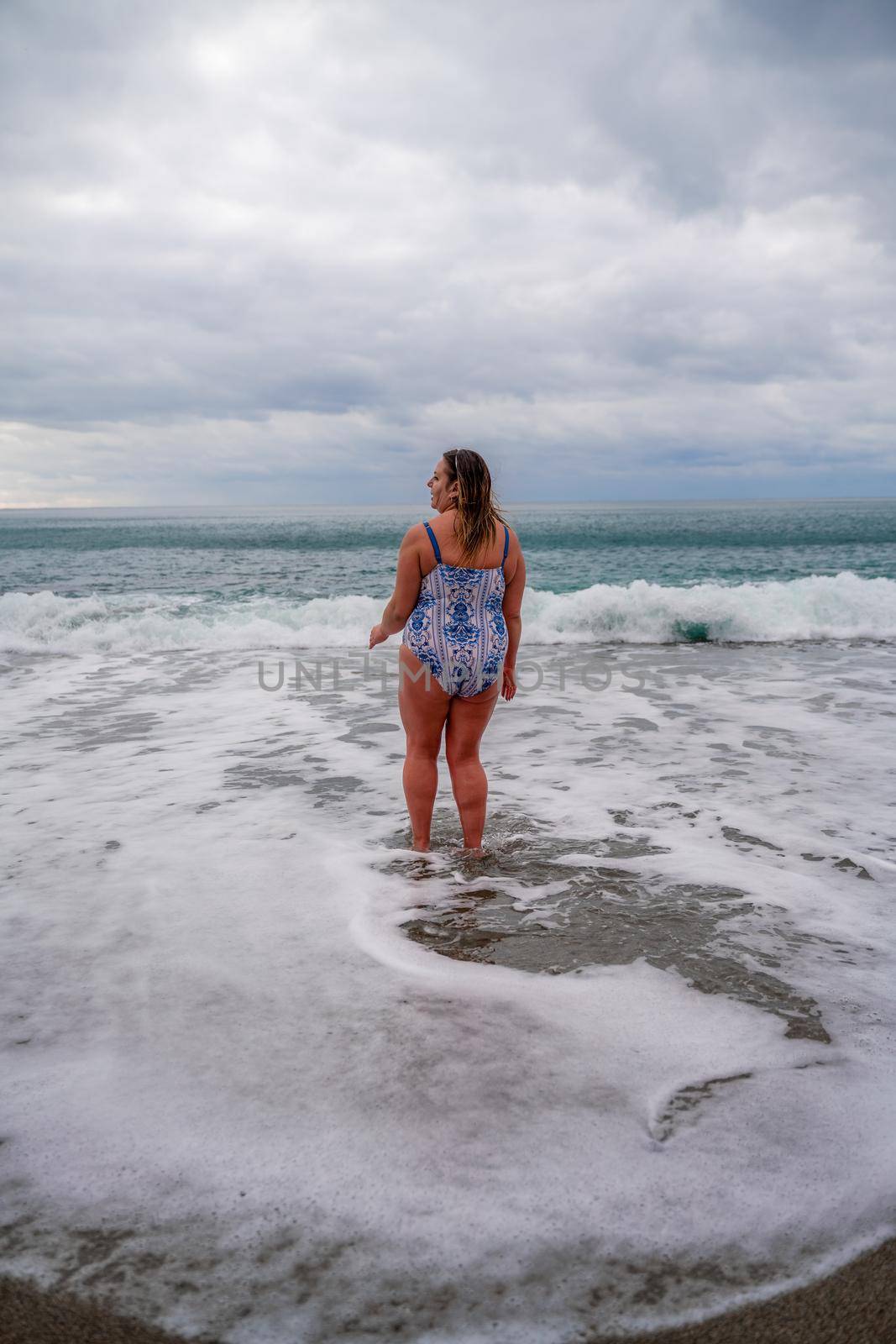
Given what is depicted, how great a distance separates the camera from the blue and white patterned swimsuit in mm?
3828

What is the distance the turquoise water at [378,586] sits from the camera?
12531 mm

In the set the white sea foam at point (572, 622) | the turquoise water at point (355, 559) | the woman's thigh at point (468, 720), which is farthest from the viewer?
the turquoise water at point (355, 559)

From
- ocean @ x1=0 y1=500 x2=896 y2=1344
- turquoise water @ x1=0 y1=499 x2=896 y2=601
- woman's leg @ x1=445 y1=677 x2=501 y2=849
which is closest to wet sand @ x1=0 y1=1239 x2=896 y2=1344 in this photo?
ocean @ x1=0 y1=500 x2=896 y2=1344

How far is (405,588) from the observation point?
3.83m

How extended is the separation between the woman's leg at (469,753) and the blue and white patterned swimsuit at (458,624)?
0.18m

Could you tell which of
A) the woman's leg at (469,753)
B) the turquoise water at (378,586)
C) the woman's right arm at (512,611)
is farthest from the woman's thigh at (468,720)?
the turquoise water at (378,586)

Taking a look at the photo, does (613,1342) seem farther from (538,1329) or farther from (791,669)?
(791,669)

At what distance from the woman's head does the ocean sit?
5.36 feet

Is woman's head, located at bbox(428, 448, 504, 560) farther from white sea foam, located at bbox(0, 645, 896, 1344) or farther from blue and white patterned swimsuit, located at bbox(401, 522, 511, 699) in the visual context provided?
white sea foam, located at bbox(0, 645, 896, 1344)

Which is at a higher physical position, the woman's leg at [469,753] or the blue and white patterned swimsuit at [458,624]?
the blue and white patterned swimsuit at [458,624]

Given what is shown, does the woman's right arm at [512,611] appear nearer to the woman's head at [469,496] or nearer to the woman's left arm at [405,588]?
the woman's head at [469,496]

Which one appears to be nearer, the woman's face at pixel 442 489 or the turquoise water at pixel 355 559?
the woman's face at pixel 442 489

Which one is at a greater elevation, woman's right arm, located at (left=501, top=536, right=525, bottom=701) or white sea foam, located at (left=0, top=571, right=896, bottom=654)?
woman's right arm, located at (left=501, top=536, right=525, bottom=701)

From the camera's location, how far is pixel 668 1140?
2133 millimetres
